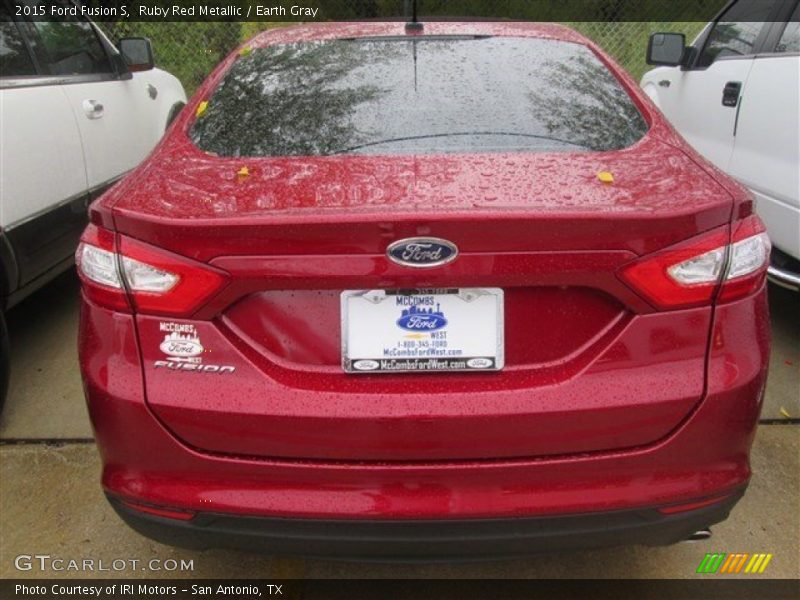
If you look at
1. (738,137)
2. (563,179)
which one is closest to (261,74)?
(563,179)

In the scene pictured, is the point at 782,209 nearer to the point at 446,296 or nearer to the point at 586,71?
the point at 586,71

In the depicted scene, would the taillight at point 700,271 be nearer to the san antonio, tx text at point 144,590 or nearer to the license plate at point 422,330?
the license plate at point 422,330

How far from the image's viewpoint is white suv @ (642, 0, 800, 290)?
11.7ft

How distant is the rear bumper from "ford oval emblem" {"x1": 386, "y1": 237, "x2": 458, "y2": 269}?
23.7 inches

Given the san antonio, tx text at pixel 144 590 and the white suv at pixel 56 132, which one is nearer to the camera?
the san antonio, tx text at pixel 144 590

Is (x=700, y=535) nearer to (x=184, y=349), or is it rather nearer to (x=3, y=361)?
(x=184, y=349)

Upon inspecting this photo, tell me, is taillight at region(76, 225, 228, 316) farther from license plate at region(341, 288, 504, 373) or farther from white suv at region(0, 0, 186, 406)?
white suv at region(0, 0, 186, 406)

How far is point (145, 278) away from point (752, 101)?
330 centimetres

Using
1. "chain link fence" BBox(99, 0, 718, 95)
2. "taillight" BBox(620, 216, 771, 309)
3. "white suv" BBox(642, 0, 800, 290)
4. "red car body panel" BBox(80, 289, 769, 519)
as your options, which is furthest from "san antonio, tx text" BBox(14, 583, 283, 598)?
"chain link fence" BBox(99, 0, 718, 95)

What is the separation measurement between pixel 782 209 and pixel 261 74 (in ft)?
7.89

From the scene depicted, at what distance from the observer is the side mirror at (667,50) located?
476 cm

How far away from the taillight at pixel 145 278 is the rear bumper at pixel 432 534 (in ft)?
1.69

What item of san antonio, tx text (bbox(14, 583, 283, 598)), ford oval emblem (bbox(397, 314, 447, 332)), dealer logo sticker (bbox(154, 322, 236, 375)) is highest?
ford oval emblem (bbox(397, 314, 447, 332))

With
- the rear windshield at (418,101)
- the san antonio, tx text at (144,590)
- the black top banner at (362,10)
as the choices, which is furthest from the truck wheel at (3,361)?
the black top banner at (362,10)
